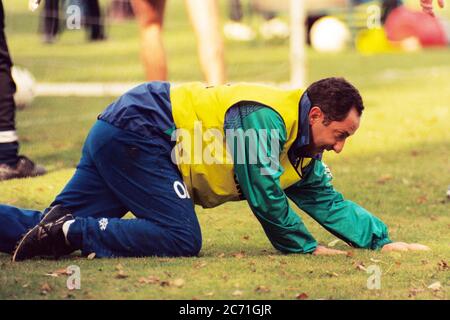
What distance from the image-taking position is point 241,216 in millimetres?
6945

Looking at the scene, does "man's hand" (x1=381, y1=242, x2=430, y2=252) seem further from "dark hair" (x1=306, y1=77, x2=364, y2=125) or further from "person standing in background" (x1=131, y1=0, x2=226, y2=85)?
"person standing in background" (x1=131, y1=0, x2=226, y2=85)

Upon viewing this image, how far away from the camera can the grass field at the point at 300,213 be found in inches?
197

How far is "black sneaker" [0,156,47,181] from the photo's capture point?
764 cm

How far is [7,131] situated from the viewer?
301 inches

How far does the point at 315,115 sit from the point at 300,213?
5.74ft

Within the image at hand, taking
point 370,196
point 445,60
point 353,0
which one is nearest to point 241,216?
point 370,196

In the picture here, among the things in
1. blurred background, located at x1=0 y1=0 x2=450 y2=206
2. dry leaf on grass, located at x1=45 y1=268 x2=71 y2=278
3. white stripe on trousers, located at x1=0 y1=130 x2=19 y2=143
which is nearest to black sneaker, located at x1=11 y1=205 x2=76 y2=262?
dry leaf on grass, located at x1=45 y1=268 x2=71 y2=278

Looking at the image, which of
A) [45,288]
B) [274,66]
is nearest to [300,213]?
[45,288]

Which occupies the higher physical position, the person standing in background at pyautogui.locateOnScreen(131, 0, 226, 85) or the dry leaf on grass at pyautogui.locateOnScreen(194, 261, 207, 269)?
the person standing in background at pyautogui.locateOnScreen(131, 0, 226, 85)

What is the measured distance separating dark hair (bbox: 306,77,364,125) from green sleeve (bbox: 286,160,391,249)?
20.9 inches

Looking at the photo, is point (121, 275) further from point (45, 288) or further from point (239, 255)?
point (239, 255)

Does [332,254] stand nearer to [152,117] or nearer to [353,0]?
[152,117]

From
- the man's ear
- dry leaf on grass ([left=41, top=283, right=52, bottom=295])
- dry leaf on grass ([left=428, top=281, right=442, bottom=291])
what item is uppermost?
the man's ear
